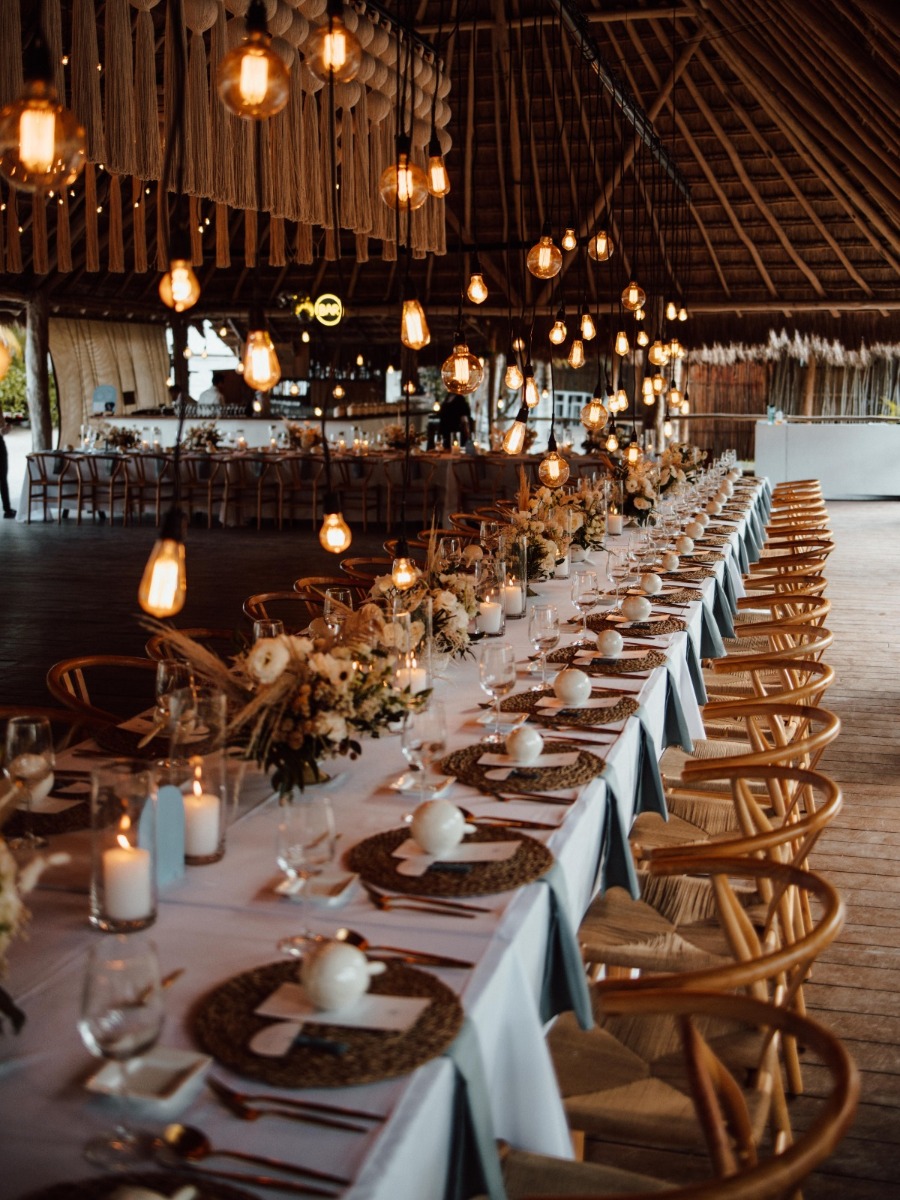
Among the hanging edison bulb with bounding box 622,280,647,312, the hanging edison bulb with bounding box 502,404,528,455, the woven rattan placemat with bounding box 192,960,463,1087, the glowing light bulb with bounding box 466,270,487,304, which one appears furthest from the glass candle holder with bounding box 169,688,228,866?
the hanging edison bulb with bounding box 622,280,647,312

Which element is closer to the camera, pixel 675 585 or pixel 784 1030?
pixel 784 1030

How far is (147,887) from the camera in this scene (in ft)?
6.72

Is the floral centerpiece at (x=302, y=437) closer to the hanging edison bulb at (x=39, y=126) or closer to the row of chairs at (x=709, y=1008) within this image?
the row of chairs at (x=709, y=1008)

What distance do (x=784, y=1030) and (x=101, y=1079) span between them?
101 centimetres

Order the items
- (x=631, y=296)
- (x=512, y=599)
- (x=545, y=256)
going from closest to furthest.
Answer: (x=512, y=599) → (x=545, y=256) → (x=631, y=296)

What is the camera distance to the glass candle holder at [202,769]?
7.82 feet

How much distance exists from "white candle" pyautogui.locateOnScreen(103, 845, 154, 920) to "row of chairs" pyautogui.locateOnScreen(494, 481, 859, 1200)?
0.77 m

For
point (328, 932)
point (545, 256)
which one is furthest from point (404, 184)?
point (328, 932)

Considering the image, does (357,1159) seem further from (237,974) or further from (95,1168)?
(237,974)

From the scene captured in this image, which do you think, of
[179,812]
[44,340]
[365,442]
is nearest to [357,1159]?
[179,812]

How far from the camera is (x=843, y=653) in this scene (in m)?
8.04

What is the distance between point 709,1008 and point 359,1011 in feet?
1.84

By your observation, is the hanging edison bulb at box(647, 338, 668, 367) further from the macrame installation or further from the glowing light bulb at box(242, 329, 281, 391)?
the glowing light bulb at box(242, 329, 281, 391)

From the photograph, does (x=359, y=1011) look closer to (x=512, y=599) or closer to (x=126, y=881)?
(x=126, y=881)
